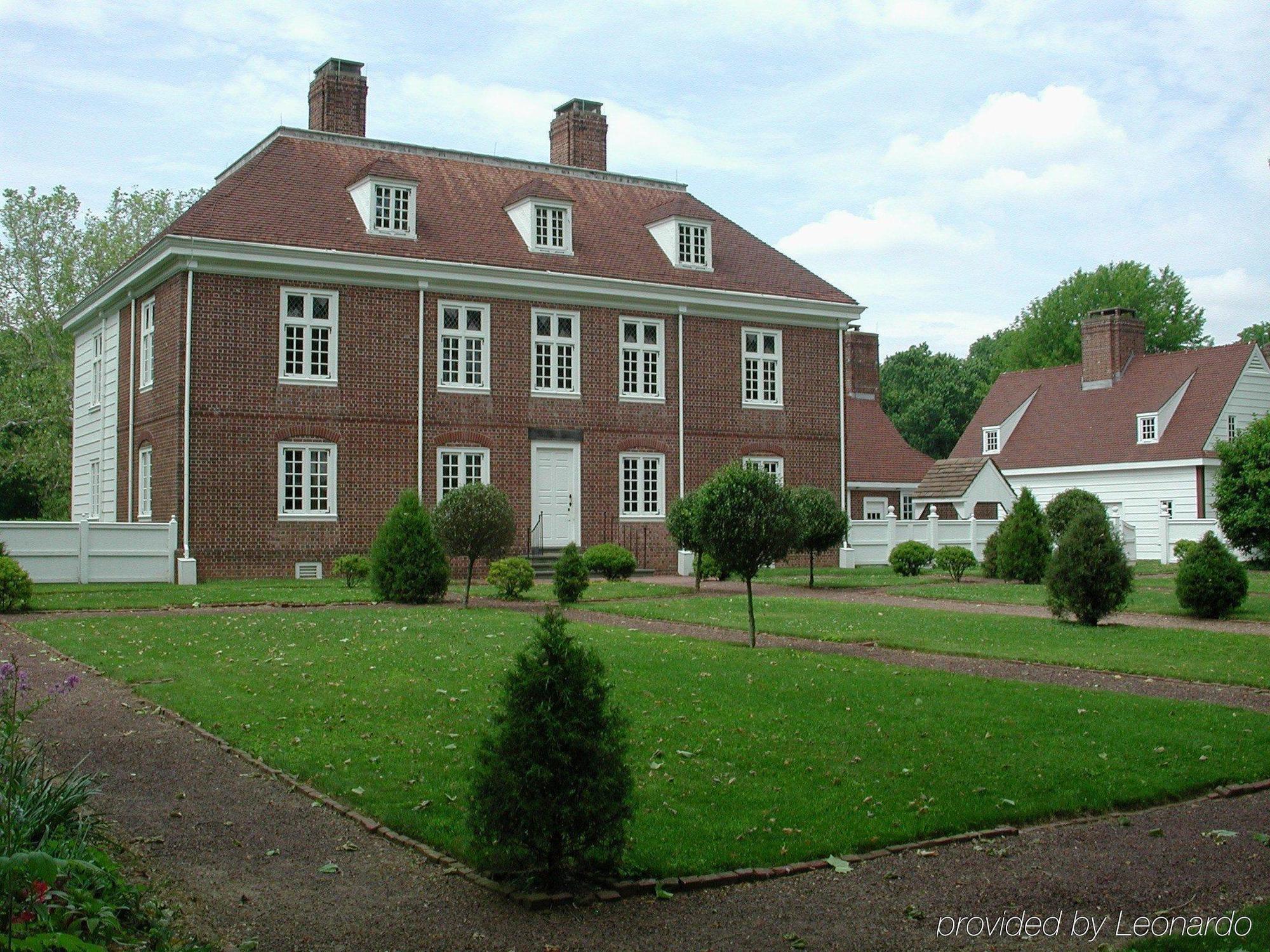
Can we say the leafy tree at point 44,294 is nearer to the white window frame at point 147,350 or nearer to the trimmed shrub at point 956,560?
the white window frame at point 147,350

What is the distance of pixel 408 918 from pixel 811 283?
31004 millimetres

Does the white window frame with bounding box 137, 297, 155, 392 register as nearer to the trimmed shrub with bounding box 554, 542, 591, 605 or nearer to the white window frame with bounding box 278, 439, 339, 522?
the white window frame with bounding box 278, 439, 339, 522

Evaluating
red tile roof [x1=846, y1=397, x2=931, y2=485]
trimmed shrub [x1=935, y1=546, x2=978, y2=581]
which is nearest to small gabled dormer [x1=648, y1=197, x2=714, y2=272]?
trimmed shrub [x1=935, y1=546, x2=978, y2=581]

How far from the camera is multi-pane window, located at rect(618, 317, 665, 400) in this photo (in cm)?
3212

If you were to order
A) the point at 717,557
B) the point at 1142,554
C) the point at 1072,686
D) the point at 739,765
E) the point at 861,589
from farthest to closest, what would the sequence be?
the point at 1142,554 < the point at 861,589 < the point at 717,557 < the point at 1072,686 < the point at 739,765

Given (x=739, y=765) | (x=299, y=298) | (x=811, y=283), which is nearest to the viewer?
(x=739, y=765)

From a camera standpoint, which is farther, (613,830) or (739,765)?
(739,765)

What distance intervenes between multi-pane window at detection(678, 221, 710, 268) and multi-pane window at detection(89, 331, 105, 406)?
1613 centimetres

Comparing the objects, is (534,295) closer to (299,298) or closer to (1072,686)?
(299,298)

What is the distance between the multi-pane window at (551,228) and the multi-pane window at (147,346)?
31.4ft

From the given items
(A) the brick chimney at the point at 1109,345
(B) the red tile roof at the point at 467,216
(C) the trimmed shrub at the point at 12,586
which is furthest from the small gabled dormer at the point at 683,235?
(A) the brick chimney at the point at 1109,345

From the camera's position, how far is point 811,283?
3522 cm

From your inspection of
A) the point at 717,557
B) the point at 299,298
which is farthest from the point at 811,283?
the point at 717,557

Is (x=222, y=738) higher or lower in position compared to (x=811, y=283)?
lower
